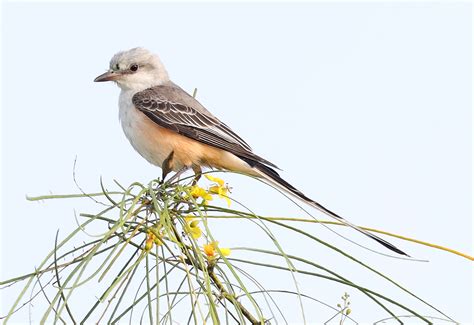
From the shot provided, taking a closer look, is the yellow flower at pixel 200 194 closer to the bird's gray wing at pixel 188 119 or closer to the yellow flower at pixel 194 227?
the yellow flower at pixel 194 227

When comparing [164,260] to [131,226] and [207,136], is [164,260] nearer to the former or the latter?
[131,226]

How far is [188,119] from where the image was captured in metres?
5.78

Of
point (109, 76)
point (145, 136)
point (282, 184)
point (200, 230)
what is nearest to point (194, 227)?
point (200, 230)

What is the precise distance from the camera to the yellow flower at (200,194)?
118 inches

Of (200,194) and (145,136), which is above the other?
(145,136)

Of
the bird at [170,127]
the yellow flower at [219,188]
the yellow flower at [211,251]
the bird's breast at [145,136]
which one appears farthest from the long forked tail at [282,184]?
the yellow flower at [211,251]

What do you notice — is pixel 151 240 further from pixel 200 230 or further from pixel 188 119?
pixel 188 119

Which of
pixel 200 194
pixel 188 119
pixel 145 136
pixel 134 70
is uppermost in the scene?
pixel 134 70

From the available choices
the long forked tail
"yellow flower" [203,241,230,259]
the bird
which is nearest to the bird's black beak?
the bird

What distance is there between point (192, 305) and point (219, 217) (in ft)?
1.44

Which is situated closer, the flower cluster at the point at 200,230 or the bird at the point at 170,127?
the flower cluster at the point at 200,230

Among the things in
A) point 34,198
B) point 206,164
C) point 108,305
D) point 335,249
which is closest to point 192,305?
point 108,305

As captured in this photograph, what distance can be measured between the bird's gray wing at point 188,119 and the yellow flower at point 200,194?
85.9 inches

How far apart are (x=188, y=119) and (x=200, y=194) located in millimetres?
2774
